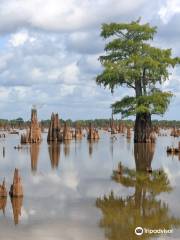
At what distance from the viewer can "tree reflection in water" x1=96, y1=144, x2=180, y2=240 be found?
11.1 m

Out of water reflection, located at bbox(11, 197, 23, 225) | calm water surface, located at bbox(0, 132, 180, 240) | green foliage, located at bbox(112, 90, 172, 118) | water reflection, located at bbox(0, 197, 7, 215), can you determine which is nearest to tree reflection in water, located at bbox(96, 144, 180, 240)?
calm water surface, located at bbox(0, 132, 180, 240)

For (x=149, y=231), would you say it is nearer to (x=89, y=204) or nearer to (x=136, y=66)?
(x=89, y=204)

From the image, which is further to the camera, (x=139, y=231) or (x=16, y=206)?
(x=16, y=206)

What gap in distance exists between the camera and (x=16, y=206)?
1331 centimetres

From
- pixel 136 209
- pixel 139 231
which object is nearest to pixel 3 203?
pixel 136 209

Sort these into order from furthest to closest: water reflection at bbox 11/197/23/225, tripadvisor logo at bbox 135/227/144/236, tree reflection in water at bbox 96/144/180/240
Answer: water reflection at bbox 11/197/23/225
tree reflection in water at bbox 96/144/180/240
tripadvisor logo at bbox 135/227/144/236

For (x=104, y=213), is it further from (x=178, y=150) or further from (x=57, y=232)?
(x=178, y=150)

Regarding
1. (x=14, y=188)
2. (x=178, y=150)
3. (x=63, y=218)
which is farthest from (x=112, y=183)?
(x=178, y=150)

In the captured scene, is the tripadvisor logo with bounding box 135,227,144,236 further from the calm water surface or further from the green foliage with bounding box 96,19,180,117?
the green foliage with bounding box 96,19,180,117

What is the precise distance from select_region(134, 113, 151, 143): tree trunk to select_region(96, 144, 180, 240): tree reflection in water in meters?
21.0

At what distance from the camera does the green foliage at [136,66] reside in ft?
129

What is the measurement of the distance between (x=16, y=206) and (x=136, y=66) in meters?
27.6

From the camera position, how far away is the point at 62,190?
16.4 m

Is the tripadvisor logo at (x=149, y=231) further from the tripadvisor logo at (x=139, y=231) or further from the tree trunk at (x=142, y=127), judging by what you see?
the tree trunk at (x=142, y=127)
